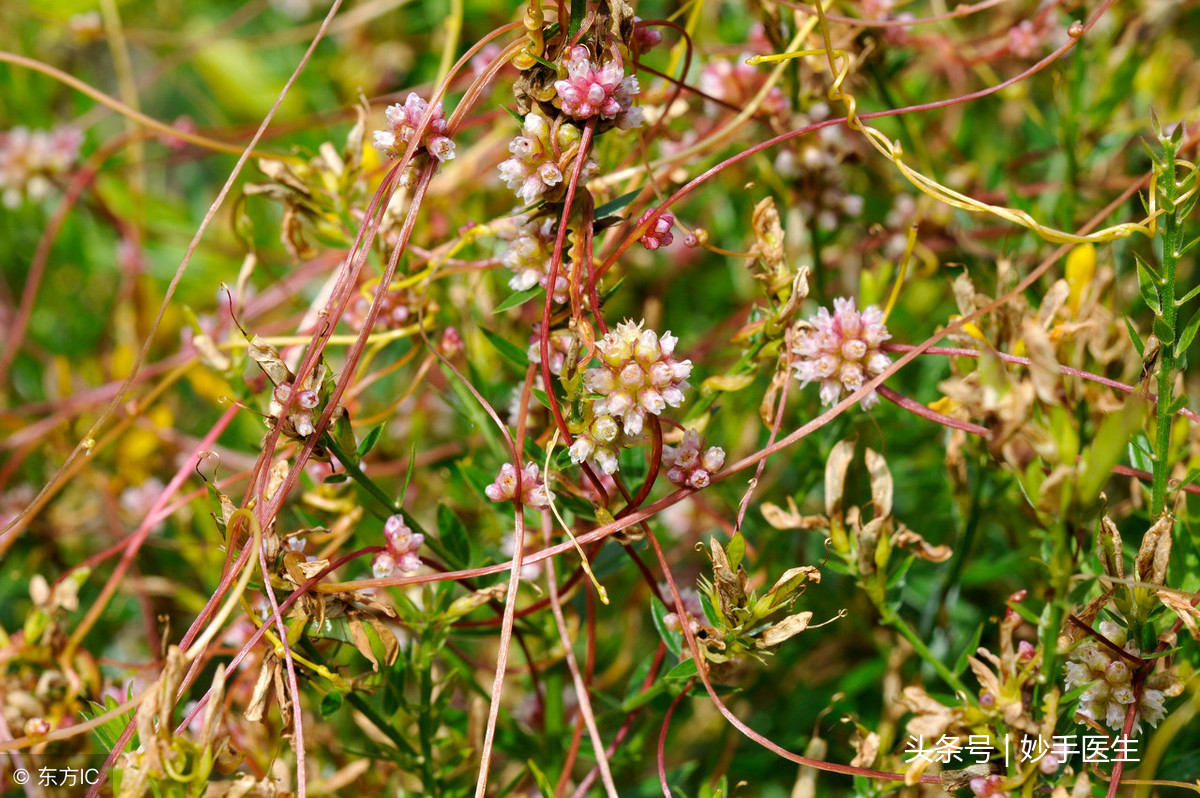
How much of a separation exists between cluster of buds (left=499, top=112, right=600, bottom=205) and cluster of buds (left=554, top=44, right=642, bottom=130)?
0.02 metres

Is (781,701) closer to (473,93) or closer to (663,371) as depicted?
(663,371)

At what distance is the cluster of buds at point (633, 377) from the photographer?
56cm

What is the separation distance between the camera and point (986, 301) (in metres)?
0.70

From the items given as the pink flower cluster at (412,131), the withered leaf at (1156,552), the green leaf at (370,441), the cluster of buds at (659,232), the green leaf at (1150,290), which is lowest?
the withered leaf at (1156,552)

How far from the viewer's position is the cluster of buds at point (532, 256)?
62cm

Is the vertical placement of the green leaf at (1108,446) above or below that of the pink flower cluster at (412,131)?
below

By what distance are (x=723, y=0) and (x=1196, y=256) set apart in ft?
2.16

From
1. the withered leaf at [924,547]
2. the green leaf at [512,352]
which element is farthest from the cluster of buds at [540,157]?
the withered leaf at [924,547]

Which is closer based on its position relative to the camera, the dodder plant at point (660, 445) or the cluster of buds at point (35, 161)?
the dodder plant at point (660, 445)

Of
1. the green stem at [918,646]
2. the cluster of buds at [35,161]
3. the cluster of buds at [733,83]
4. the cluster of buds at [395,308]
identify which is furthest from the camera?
the cluster of buds at [35,161]

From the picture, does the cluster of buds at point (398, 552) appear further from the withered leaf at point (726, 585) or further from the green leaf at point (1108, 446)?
the green leaf at point (1108, 446)

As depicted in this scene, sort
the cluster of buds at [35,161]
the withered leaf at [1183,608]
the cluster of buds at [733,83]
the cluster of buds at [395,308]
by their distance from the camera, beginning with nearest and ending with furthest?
the withered leaf at [1183,608] → the cluster of buds at [395,308] → the cluster of buds at [733,83] → the cluster of buds at [35,161]

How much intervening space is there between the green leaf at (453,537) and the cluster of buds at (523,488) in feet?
0.23

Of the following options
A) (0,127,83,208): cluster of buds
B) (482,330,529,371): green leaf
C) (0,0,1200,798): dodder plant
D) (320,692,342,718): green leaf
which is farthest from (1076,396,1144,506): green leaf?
(0,127,83,208): cluster of buds
